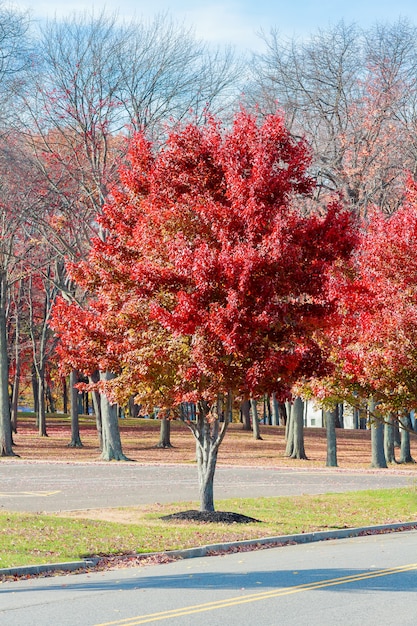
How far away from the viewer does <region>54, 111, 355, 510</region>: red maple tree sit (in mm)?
16438

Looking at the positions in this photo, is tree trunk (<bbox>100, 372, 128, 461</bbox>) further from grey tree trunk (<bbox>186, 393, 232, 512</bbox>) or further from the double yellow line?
the double yellow line

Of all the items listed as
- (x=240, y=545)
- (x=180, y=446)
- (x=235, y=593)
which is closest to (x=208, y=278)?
(x=240, y=545)

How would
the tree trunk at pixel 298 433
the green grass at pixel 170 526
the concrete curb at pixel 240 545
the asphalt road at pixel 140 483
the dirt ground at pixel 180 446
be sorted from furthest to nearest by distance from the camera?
the tree trunk at pixel 298 433 → the dirt ground at pixel 180 446 → the asphalt road at pixel 140 483 → the green grass at pixel 170 526 → the concrete curb at pixel 240 545

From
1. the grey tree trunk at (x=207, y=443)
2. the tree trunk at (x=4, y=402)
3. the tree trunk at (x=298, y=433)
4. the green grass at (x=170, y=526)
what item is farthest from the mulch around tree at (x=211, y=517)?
the tree trunk at (x=298, y=433)

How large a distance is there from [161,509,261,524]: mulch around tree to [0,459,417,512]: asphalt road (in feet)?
8.95

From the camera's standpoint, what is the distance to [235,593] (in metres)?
9.99

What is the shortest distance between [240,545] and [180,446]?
32.9 m

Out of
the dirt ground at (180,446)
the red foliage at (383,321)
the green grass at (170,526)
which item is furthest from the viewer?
the dirt ground at (180,446)

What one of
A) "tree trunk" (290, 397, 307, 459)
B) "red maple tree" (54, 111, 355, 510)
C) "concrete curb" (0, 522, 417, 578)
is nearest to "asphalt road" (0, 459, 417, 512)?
"red maple tree" (54, 111, 355, 510)

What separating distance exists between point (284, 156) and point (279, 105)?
21.2 m

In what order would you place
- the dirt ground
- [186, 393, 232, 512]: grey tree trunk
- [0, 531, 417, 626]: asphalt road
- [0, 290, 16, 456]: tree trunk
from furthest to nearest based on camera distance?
the dirt ground → [0, 290, 16, 456]: tree trunk → [186, 393, 232, 512]: grey tree trunk → [0, 531, 417, 626]: asphalt road

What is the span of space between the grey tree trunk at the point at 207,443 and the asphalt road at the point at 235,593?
4.41m

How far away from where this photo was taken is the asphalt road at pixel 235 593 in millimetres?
8578

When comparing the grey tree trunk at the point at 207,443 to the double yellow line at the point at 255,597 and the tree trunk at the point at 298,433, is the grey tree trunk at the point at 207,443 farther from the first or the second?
the tree trunk at the point at 298,433
